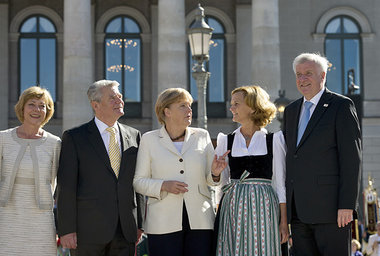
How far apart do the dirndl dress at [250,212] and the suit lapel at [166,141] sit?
613mm

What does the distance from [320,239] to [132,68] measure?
87.6 ft

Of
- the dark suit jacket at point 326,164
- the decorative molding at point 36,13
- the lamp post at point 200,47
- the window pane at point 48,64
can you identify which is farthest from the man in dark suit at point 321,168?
the decorative molding at point 36,13

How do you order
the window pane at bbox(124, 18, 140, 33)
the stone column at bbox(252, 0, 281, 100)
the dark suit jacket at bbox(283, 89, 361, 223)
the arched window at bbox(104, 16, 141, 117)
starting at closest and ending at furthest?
the dark suit jacket at bbox(283, 89, 361, 223) → the stone column at bbox(252, 0, 281, 100) → the arched window at bbox(104, 16, 141, 117) → the window pane at bbox(124, 18, 140, 33)

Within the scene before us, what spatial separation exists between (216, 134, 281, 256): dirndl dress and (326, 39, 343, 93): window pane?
26.6 meters

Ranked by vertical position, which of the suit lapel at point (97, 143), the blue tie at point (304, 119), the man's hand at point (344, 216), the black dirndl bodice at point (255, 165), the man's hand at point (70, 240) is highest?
the blue tie at point (304, 119)

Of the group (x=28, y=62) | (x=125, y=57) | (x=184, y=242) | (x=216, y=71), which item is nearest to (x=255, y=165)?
(x=184, y=242)

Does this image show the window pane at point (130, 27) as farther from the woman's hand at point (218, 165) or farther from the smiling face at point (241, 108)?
the woman's hand at point (218, 165)

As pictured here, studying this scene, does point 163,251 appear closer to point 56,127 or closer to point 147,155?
point 147,155

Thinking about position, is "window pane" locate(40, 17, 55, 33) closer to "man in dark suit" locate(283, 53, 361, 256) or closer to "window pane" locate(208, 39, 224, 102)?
"window pane" locate(208, 39, 224, 102)

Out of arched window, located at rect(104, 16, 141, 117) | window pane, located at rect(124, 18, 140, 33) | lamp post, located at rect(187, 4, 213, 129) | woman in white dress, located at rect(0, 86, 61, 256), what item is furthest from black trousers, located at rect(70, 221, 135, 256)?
window pane, located at rect(124, 18, 140, 33)

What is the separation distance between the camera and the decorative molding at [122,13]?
1300 inches

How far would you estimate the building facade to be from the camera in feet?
107

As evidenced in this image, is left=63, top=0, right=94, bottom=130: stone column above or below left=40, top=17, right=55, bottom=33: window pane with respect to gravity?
below

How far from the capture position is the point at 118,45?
3312cm
